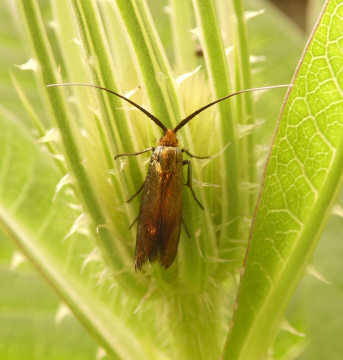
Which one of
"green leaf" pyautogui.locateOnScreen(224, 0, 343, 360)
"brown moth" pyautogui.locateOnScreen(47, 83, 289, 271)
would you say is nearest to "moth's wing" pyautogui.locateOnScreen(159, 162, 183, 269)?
"brown moth" pyautogui.locateOnScreen(47, 83, 289, 271)

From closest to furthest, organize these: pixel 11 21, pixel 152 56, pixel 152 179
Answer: pixel 152 56
pixel 152 179
pixel 11 21

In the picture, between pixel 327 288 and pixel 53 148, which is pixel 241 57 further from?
pixel 327 288

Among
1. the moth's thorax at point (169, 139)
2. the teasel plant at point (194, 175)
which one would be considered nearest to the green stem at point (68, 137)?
the teasel plant at point (194, 175)

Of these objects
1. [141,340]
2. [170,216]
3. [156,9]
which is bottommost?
[141,340]

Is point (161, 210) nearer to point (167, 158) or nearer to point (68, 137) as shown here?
point (167, 158)

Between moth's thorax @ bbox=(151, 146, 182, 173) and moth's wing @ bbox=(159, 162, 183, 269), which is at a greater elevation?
moth's thorax @ bbox=(151, 146, 182, 173)

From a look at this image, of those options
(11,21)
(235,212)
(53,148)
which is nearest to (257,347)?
(235,212)

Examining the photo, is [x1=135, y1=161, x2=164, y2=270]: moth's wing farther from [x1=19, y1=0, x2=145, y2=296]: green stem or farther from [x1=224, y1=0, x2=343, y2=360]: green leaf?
[x1=224, y1=0, x2=343, y2=360]: green leaf
